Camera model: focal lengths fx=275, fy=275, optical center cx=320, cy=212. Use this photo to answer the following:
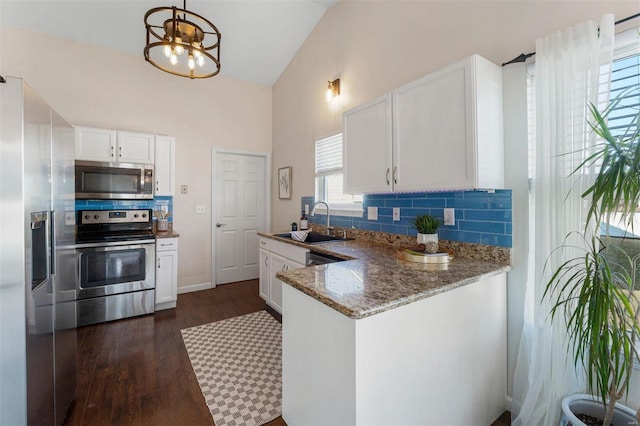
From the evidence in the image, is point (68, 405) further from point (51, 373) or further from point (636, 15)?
point (636, 15)

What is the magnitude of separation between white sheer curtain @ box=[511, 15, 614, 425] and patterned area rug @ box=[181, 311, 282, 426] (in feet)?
4.89

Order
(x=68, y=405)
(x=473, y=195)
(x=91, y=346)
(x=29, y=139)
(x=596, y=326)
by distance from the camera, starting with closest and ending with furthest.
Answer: (x=596, y=326) < (x=29, y=139) < (x=68, y=405) < (x=473, y=195) < (x=91, y=346)

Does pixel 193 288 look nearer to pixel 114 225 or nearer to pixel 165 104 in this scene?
pixel 114 225

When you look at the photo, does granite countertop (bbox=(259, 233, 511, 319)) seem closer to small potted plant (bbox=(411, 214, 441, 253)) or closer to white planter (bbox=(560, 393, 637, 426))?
small potted plant (bbox=(411, 214, 441, 253))

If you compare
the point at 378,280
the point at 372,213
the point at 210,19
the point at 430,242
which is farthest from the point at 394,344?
the point at 210,19

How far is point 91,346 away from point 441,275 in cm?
299

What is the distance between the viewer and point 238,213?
447cm

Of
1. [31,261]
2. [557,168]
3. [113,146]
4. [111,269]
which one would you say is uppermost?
[113,146]

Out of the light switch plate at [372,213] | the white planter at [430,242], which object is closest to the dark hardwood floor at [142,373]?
the white planter at [430,242]

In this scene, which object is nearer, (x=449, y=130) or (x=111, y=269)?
(x=449, y=130)

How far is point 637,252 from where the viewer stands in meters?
1.25

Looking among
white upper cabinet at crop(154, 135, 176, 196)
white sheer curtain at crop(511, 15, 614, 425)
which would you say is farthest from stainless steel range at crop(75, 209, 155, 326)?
Result: white sheer curtain at crop(511, 15, 614, 425)

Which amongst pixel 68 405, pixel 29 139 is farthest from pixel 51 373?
pixel 29 139

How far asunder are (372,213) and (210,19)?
9.93ft
